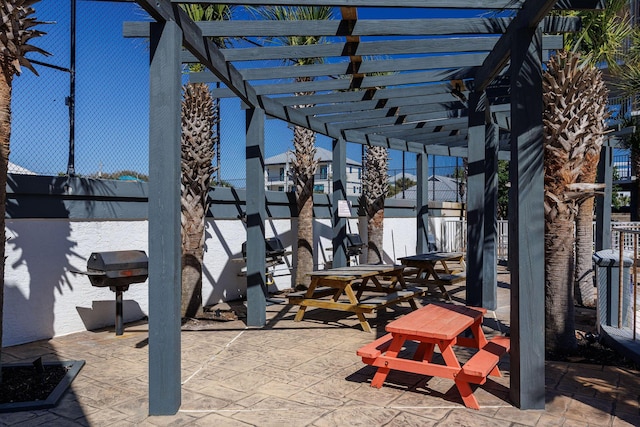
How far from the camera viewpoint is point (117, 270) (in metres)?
5.61

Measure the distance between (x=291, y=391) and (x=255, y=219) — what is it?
9.32 feet

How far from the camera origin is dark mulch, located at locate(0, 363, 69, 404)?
379 centimetres

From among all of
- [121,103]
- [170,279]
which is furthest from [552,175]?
[121,103]

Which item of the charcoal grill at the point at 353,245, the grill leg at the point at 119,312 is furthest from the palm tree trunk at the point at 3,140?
the charcoal grill at the point at 353,245

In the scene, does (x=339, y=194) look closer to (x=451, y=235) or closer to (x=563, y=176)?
(x=563, y=176)

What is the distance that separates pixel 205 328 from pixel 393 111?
417cm

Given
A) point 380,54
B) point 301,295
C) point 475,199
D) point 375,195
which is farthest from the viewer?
point 375,195

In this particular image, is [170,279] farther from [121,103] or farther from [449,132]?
[449,132]

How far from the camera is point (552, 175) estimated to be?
525cm

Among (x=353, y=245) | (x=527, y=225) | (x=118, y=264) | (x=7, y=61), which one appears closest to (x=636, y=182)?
(x=353, y=245)

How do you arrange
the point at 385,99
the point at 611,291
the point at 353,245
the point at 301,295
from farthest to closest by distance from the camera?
the point at 353,245 → the point at 385,99 → the point at 301,295 → the point at 611,291

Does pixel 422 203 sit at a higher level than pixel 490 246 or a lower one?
higher

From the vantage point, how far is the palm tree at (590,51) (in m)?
6.68

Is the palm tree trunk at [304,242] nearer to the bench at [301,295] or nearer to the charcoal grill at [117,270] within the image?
the bench at [301,295]
